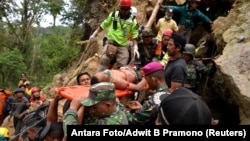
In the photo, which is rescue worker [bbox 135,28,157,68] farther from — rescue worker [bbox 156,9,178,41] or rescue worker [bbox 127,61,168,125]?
rescue worker [bbox 127,61,168,125]

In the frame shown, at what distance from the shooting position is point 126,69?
5.70m

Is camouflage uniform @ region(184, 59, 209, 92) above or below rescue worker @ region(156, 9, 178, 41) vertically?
below

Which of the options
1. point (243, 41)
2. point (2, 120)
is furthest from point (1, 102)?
point (243, 41)

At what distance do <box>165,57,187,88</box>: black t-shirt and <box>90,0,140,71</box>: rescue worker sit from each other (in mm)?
2300

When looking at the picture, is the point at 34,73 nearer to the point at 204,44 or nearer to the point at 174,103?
the point at 204,44

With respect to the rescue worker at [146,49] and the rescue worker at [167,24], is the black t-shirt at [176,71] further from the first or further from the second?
the rescue worker at [167,24]

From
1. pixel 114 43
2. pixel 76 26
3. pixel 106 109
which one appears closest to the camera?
pixel 106 109

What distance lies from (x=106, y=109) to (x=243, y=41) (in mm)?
3653

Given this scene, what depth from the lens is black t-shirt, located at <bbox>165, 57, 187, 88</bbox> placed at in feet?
15.4

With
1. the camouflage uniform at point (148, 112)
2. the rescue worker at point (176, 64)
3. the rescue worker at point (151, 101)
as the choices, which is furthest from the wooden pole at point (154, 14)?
the camouflage uniform at point (148, 112)

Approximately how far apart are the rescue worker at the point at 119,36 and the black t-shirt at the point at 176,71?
2.30 meters

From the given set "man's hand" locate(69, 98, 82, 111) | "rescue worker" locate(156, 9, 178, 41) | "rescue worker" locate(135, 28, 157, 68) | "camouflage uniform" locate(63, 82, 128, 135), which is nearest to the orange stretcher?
"man's hand" locate(69, 98, 82, 111)

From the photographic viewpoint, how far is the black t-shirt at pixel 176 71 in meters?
4.68

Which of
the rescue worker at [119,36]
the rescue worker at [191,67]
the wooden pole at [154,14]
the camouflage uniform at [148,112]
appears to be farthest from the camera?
the wooden pole at [154,14]
